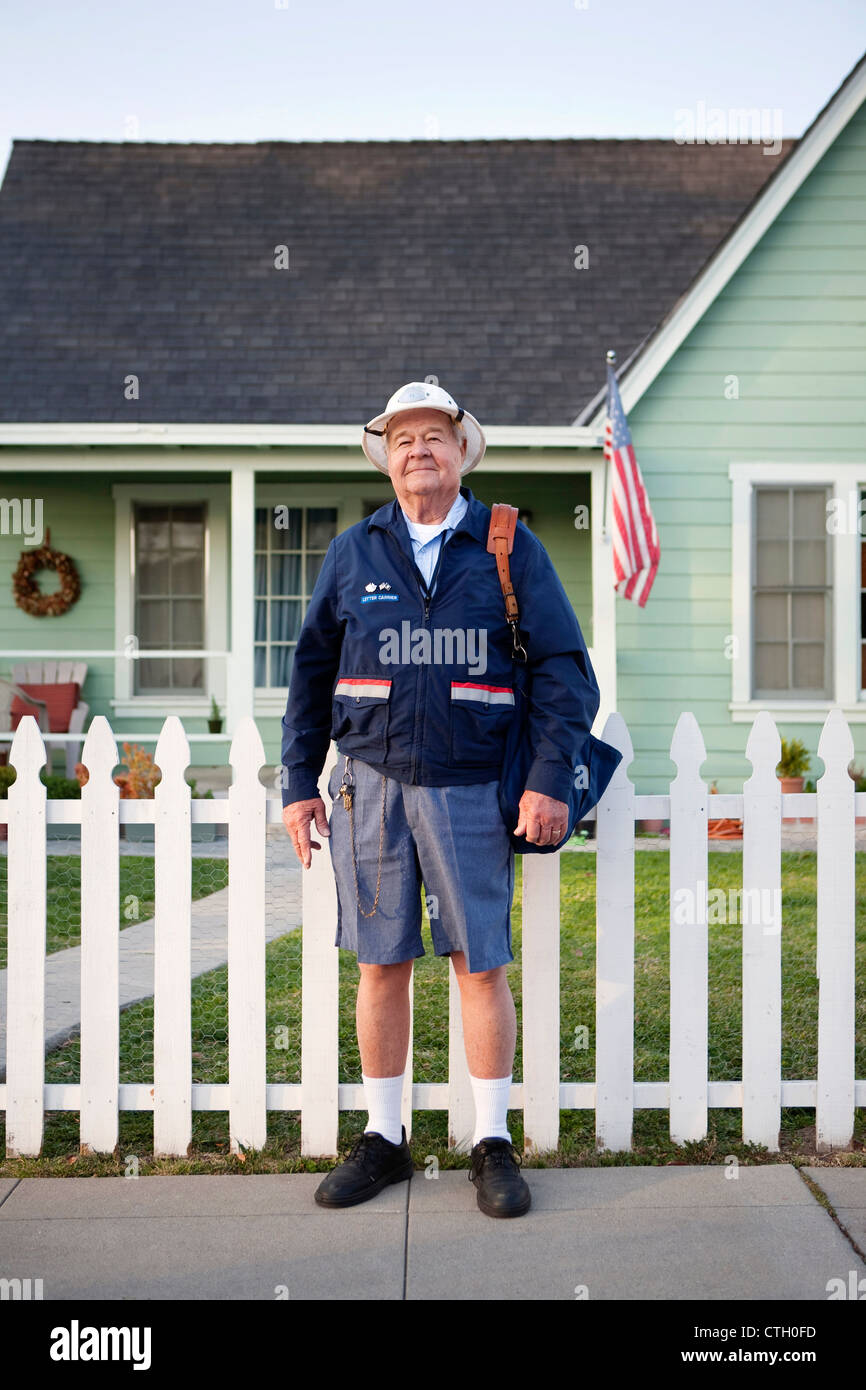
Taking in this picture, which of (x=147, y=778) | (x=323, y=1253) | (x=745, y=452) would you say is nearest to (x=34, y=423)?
(x=147, y=778)

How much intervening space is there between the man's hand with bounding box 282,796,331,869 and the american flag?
5890 mm

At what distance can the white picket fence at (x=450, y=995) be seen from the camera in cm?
346

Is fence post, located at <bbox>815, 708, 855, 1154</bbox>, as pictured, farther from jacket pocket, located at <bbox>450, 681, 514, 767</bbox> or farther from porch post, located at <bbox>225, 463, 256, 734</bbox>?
porch post, located at <bbox>225, 463, 256, 734</bbox>

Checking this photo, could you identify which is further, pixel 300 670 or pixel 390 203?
pixel 390 203

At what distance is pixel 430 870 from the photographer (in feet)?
10.3

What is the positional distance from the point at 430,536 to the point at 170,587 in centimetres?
887

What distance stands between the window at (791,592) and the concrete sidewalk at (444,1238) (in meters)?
7.06

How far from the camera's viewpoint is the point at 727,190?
1312 centimetres

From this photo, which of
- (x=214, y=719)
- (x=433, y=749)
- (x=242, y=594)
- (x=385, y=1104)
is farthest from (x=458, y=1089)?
(x=214, y=719)

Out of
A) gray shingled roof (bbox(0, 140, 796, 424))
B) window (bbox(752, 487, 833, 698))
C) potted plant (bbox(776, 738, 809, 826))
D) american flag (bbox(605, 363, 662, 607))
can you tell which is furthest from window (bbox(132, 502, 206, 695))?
potted plant (bbox(776, 738, 809, 826))

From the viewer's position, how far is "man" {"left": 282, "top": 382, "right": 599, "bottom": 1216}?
308 cm

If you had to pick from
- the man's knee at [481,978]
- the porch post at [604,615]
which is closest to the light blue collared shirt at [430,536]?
the man's knee at [481,978]

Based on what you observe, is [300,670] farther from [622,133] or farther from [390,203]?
[622,133]

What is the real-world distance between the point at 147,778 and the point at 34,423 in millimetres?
3284
